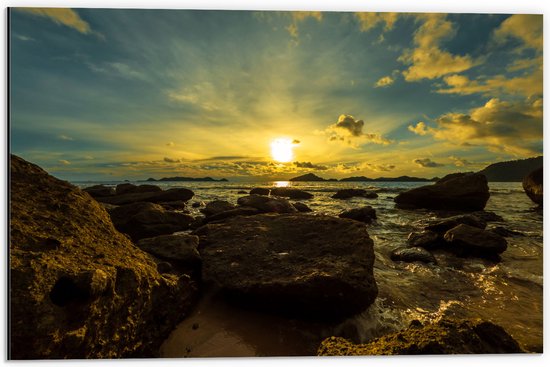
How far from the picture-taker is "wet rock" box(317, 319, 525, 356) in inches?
97.9

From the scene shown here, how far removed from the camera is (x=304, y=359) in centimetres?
309

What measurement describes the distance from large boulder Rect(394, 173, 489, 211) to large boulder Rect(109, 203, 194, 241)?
348 inches

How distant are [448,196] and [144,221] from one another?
12.2 m

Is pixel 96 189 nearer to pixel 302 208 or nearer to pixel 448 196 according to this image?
pixel 302 208

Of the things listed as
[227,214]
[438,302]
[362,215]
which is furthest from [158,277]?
[362,215]

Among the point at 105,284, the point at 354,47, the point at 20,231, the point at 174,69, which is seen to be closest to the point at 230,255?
the point at 105,284

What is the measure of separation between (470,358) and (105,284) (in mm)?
3032

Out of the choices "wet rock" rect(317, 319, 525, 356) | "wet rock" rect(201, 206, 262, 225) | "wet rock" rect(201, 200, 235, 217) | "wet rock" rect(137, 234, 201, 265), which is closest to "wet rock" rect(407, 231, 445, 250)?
"wet rock" rect(317, 319, 525, 356)

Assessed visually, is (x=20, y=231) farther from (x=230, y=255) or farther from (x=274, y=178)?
(x=274, y=178)

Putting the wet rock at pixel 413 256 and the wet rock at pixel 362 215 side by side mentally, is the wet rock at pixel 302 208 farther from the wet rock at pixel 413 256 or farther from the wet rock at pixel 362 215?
the wet rock at pixel 413 256

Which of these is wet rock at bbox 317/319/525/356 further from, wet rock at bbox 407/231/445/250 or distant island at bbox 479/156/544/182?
wet rock at bbox 407/231/445/250

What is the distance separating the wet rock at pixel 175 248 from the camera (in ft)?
12.7

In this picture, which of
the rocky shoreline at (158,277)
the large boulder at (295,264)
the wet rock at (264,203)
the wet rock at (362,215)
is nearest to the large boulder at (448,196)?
the wet rock at (362,215)

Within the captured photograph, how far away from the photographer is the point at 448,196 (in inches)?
517
